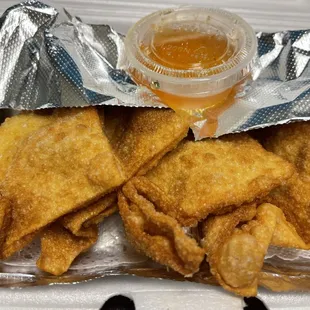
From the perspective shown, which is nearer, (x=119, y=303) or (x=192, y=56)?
(x=119, y=303)

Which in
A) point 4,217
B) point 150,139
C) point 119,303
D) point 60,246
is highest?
point 150,139

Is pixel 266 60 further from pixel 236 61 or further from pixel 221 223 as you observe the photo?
pixel 221 223

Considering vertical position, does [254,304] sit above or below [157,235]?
below

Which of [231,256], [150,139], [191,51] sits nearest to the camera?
[231,256]

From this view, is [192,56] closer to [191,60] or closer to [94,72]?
[191,60]

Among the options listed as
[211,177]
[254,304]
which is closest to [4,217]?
[211,177]

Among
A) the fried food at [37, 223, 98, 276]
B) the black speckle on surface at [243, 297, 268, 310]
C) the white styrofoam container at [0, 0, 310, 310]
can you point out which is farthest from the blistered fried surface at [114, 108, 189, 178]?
the black speckle on surface at [243, 297, 268, 310]

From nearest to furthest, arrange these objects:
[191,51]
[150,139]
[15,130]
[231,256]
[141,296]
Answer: [231,256] < [141,296] < [150,139] < [15,130] < [191,51]
